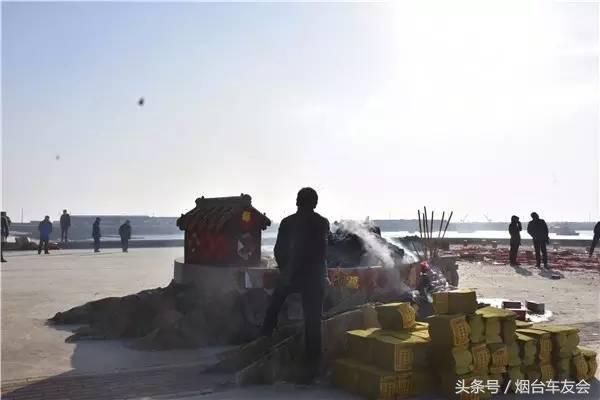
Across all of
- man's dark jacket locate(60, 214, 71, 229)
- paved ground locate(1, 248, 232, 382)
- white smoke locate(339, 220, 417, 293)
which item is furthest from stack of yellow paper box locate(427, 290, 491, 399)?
man's dark jacket locate(60, 214, 71, 229)

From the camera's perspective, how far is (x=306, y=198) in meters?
5.89

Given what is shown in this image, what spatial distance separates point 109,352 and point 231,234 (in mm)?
2631

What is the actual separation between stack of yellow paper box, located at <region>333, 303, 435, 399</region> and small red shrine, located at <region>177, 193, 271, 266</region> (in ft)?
11.1

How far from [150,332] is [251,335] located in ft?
4.77

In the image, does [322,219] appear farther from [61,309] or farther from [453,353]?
[61,309]

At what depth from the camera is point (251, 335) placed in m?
7.47

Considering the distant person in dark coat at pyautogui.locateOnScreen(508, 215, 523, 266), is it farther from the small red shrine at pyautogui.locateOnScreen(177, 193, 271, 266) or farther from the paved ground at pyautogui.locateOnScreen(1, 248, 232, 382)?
the small red shrine at pyautogui.locateOnScreen(177, 193, 271, 266)

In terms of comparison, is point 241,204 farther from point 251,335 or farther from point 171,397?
point 171,397

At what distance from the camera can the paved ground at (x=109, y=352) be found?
5242mm

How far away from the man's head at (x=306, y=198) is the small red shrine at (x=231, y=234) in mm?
2929

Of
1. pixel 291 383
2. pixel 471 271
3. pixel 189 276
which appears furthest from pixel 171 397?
pixel 471 271

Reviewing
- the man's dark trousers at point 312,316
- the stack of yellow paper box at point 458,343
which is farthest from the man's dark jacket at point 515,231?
the man's dark trousers at point 312,316

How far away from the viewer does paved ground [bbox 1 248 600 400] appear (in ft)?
17.2

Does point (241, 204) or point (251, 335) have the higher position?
point (241, 204)
